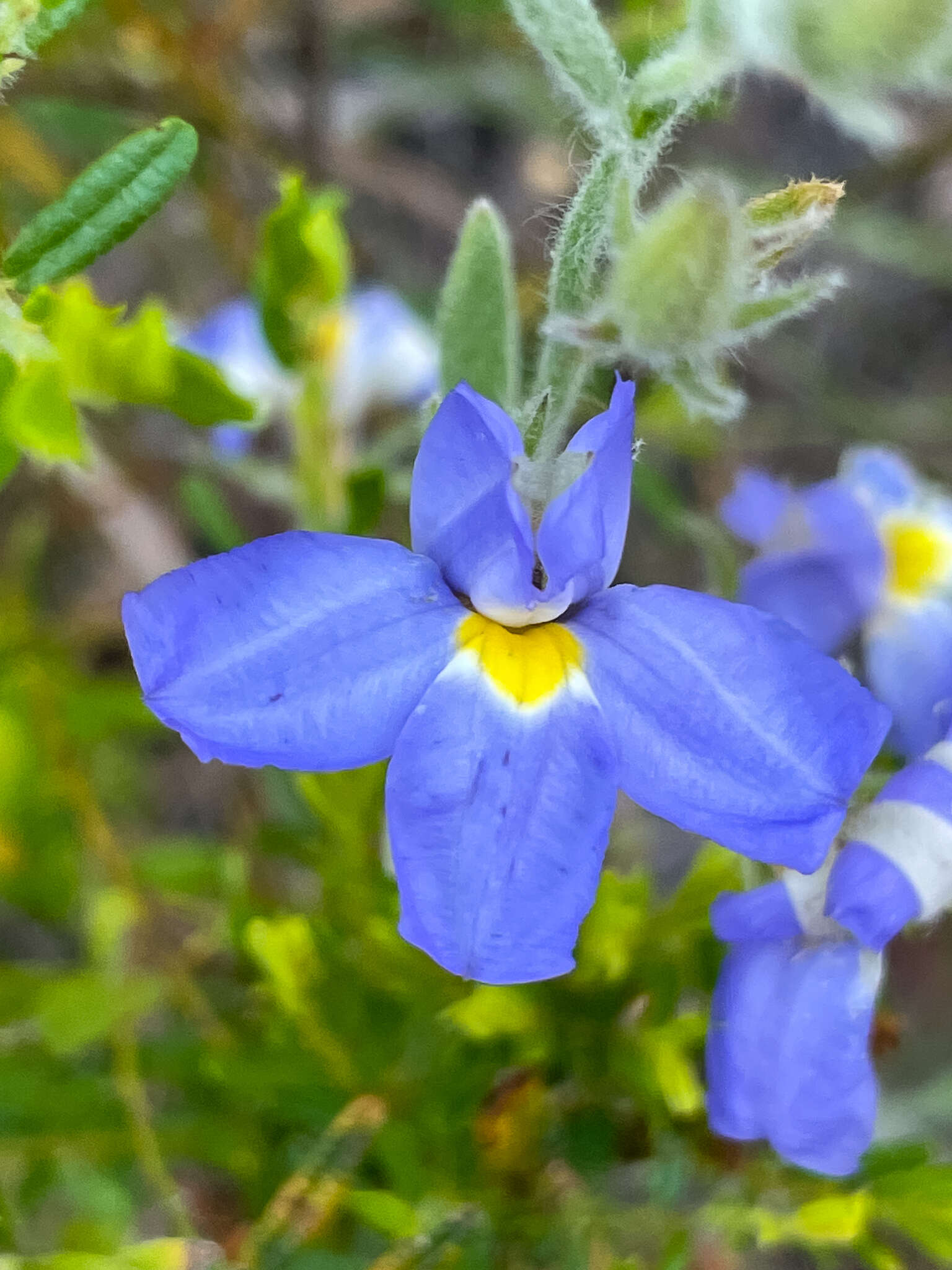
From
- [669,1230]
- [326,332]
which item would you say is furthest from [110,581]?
[669,1230]

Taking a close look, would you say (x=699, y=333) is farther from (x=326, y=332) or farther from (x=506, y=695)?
(x=326, y=332)

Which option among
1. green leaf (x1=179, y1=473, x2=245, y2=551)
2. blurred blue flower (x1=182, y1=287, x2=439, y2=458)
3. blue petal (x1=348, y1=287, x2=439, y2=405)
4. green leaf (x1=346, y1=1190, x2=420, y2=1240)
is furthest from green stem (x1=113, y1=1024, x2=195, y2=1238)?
blue petal (x1=348, y1=287, x2=439, y2=405)

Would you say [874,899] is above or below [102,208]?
below

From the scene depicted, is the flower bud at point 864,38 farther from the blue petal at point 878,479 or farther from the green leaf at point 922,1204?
the green leaf at point 922,1204

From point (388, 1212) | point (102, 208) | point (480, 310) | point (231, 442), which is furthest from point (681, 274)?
point (231, 442)

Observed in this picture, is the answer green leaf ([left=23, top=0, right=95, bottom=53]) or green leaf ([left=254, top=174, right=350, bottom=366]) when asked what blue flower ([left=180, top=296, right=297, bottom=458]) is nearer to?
green leaf ([left=254, top=174, right=350, bottom=366])

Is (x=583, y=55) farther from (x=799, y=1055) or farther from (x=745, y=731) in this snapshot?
(x=799, y=1055)

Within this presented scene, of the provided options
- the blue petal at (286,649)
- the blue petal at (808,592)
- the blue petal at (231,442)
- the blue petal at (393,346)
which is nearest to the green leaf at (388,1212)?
the blue petal at (286,649)

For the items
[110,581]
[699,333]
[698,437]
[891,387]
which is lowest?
[891,387]
